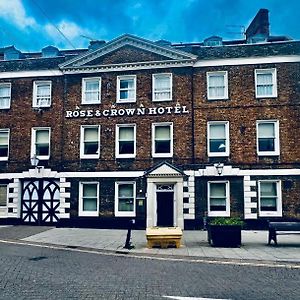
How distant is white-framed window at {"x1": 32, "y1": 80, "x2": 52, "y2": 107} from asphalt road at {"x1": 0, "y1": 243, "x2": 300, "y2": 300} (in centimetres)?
1328

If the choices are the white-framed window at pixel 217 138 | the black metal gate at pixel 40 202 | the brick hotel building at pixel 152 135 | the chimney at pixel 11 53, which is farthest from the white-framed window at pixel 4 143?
the white-framed window at pixel 217 138

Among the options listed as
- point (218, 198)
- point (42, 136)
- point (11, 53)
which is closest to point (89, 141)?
point (42, 136)

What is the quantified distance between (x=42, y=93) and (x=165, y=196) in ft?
35.5

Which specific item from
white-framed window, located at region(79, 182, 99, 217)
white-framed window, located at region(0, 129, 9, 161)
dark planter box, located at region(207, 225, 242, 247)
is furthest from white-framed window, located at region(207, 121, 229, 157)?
white-framed window, located at region(0, 129, 9, 161)

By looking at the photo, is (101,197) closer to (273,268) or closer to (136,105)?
(136,105)

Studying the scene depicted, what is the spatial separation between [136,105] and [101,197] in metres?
6.21

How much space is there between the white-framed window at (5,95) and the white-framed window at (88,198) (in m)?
7.76

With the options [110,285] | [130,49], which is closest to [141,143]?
[130,49]

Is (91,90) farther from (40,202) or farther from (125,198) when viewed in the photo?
(40,202)

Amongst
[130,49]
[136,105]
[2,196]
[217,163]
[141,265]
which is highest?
[130,49]

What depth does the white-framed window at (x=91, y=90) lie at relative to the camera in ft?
73.9

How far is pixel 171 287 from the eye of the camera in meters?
7.77

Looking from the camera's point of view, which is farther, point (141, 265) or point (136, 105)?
point (136, 105)

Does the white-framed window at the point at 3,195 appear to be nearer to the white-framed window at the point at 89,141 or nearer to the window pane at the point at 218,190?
the white-framed window at the point at 89,141
